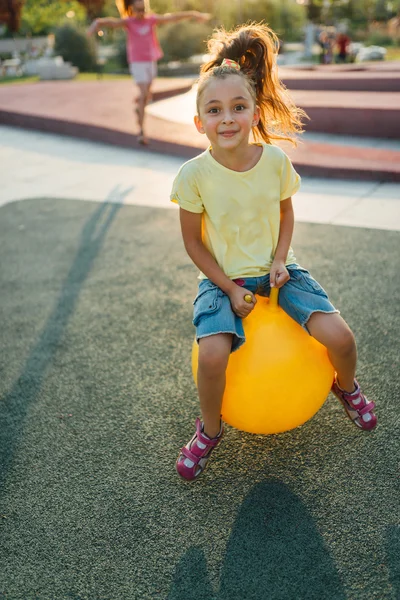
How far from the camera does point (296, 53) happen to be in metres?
41.1

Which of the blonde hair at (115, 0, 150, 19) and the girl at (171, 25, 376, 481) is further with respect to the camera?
the blonde hair at (115, 0, 150, 19)

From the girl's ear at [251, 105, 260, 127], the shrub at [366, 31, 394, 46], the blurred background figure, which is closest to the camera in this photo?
the girl's ear at [251, 105, 260, 127]

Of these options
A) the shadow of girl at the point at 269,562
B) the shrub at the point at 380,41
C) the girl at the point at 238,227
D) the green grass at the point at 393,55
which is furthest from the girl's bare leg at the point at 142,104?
the shrub at the point at 380,41

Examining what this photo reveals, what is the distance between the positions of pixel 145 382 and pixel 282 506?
119 cm

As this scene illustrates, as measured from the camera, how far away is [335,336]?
7.97 feet

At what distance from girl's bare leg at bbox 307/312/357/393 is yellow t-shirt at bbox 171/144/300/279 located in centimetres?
36

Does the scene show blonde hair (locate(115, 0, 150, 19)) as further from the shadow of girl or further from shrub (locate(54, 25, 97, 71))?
shrub (locate(54, 25, 97, 71))

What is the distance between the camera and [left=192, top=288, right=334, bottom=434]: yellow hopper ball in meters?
2.45

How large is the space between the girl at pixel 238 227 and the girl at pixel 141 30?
5866 mm

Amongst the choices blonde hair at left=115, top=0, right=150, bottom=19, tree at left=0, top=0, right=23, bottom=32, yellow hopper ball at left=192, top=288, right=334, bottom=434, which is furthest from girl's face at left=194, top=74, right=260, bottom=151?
tree at left=0, top=0, right=23, bottom=32

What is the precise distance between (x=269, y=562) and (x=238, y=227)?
4.48 ft

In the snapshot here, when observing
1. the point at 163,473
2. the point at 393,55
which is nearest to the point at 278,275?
the point at 163,473

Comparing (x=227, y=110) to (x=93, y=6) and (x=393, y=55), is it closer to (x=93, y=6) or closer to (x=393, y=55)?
(x=393, y=55)

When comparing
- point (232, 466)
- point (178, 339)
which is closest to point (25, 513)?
point (232, 466)
